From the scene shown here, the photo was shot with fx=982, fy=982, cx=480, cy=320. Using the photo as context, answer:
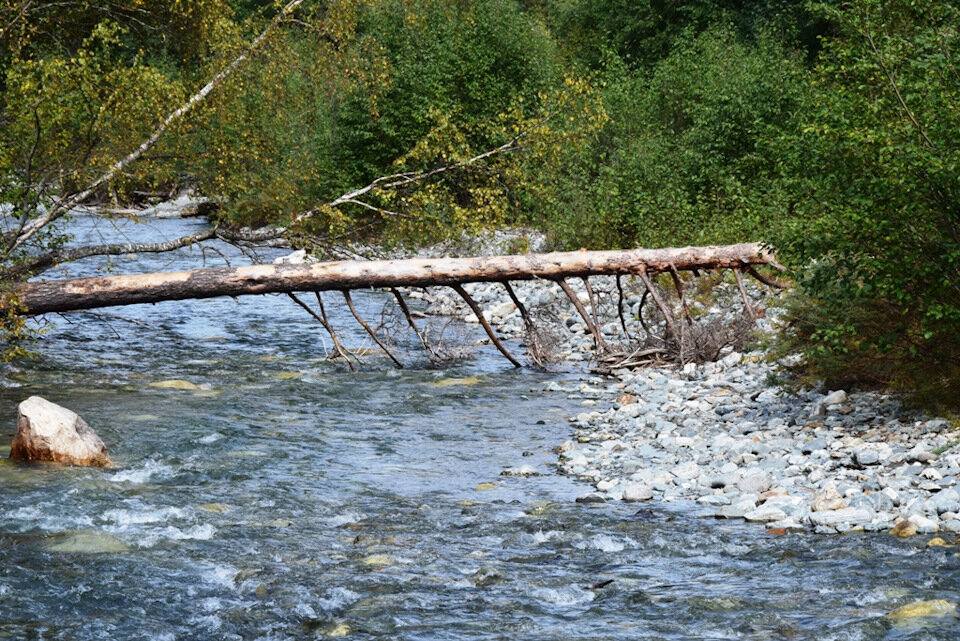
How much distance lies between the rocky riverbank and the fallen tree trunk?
1.42m

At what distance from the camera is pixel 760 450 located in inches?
347

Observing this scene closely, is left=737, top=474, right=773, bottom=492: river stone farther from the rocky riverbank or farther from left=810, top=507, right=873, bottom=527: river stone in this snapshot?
left=810, top=507, right=873, bottom=527: river stone

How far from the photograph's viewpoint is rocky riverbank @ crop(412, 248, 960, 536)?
721 centimetres

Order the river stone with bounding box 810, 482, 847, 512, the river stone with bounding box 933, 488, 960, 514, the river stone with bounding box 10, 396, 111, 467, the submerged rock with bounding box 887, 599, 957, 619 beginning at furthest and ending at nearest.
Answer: the river stone with bounding box 10, 396, 111, 467 → the river stone with bounding box 810, 482, 847, 512 → the river stone with bounding box 933, 488, 960, 514 → the submerged rock with bounding box 887, 599, 957, 619

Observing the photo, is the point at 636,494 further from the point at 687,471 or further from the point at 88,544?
the point at 88,544

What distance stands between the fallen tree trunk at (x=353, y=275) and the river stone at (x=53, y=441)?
3888 mm

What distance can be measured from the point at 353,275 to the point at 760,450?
19.8 ft

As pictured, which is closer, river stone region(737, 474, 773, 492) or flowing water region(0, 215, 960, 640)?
flowing water region(0, 215, 960, 640)

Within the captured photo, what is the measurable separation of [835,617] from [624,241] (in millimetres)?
14937

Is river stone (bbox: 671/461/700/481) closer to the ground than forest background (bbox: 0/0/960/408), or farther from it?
closer to the ground

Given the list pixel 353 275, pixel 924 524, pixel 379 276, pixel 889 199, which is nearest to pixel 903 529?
pixel 924 524

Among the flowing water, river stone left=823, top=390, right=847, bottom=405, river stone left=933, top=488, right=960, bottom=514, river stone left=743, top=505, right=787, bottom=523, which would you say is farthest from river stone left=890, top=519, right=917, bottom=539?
river stone left=823, top=390, right=847, bottom=405

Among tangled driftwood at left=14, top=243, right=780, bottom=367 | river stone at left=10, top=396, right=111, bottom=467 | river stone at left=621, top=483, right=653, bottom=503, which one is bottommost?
river stone at left=621, top=483, right=653, bottom=503

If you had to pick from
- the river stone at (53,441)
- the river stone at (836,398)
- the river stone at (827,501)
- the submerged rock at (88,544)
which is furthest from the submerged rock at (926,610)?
the river stone at (53,441)
